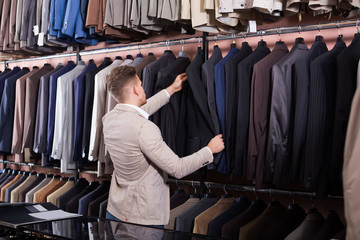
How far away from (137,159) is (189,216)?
0.89 m

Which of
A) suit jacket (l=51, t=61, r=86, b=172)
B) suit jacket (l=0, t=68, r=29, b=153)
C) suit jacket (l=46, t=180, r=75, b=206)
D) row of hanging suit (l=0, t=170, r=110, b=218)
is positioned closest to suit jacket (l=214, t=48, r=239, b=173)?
row of hanging suit (l=0, t=170, r=110, b=218)

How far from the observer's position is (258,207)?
3514mm

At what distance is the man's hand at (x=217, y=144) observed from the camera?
3.20m

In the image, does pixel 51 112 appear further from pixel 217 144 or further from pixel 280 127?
pixel 280 127

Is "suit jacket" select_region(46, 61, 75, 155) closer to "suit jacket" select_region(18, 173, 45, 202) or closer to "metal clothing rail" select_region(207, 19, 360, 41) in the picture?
"suit jacket" select_region(18, 173, 45, 202)

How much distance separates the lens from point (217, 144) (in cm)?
327

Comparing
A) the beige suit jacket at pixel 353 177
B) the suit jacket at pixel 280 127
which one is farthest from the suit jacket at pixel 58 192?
the beige suit jacket at pixel 353 177

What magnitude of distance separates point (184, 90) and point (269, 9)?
95 cm

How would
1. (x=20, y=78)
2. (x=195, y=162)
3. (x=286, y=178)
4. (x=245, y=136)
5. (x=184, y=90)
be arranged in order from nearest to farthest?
(x=195, y=162) < (x=286, y=178) < (x=245, y=136) < (x=184, y=90) < (x=20, y=78)

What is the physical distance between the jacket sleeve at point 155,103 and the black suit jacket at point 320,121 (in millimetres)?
1146

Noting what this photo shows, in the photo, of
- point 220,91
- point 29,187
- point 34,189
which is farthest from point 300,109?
point 29,187

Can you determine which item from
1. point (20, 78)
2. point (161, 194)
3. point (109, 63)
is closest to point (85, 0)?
point (109, 63)

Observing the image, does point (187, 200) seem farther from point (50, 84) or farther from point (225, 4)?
point (50, 84)

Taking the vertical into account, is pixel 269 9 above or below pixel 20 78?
above
